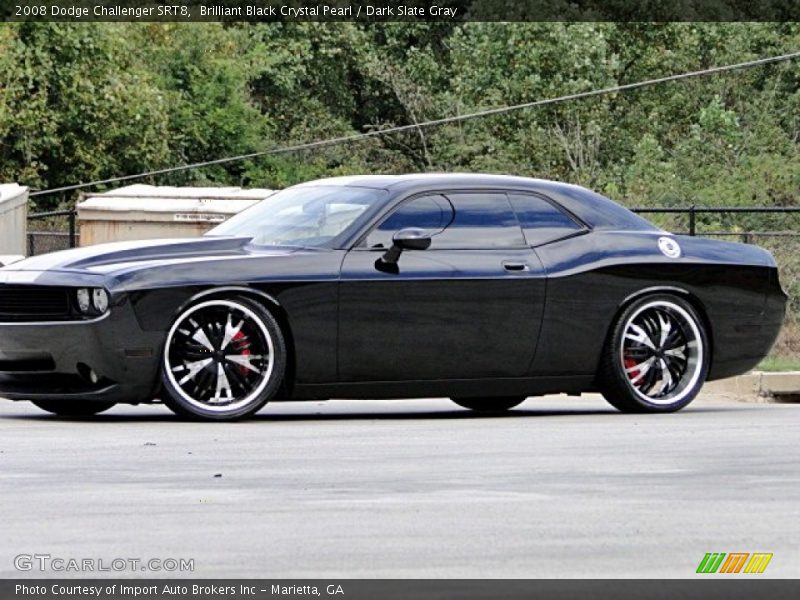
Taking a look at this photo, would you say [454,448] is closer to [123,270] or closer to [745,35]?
[123,270]

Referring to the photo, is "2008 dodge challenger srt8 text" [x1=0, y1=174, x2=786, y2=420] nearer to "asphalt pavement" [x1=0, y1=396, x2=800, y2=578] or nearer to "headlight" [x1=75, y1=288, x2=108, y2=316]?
"headlight" [x1=75, y1=288, x2=108, y2=316]

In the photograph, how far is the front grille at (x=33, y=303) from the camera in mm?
12891

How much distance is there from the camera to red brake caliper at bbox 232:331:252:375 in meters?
13.0

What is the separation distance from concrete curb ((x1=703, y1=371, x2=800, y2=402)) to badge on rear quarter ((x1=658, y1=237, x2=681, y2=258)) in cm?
344

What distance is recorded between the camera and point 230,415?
42.8 feet

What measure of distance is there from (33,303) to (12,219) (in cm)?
1206

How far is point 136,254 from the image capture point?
514 inches

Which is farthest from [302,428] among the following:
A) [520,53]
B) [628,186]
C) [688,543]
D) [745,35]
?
[745,35]

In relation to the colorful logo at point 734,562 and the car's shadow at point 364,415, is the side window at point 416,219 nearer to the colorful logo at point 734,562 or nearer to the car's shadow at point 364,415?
the car's shadow at point 364,415

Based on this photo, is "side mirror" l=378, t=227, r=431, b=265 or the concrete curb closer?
"side mirror" l=378, t=227, r=431, b=265

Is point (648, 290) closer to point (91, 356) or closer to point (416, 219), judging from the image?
point (416, 219)

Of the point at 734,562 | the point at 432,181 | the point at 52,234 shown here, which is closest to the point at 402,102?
the point at 52,234

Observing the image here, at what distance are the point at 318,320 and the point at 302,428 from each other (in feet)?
2.19

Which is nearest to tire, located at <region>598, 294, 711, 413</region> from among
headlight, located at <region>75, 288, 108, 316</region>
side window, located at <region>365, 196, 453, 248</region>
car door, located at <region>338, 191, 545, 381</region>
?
car door, located at <region>338, 191, 545, 381</region>
